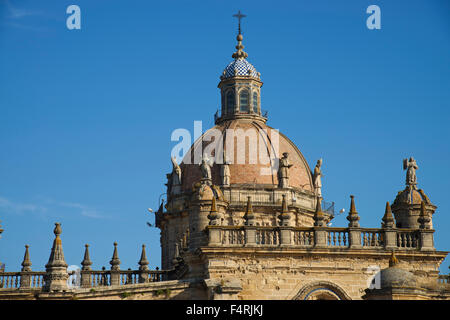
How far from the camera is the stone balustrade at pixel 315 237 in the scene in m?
48.3

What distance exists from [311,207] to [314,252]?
18.7 m

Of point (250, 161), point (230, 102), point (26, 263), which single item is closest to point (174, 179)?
point (250, 161)

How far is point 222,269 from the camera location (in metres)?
47.8

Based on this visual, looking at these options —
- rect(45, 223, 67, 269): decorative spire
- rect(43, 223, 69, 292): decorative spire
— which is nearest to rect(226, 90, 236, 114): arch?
rect(45, 223, 67, 269): decorative spire

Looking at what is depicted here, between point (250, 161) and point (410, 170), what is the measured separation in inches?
558

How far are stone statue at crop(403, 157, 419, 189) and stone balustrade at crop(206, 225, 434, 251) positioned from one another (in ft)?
14.7

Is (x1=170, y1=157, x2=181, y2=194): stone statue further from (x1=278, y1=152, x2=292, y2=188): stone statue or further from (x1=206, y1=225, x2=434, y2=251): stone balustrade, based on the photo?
(x1=206, y1=225, x2=434, y2=251): stone balustrade

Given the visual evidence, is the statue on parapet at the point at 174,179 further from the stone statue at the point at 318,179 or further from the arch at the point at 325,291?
the arch at the point at 325,291

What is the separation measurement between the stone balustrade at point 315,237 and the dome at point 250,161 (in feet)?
54.0

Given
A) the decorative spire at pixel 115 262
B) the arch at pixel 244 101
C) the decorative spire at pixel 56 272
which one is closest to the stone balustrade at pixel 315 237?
the decorative spire at pixel 56 272

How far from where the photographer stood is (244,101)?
70.2 metres

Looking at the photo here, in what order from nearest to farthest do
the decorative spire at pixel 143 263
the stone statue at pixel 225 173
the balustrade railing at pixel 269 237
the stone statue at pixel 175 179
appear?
the balustrade railing at pixel 269 237
the decorative spire at pixel 143 263
the stone statue at pixel 225 173
the stone statue at pixel 175 179

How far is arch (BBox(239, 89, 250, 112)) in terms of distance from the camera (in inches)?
2756
